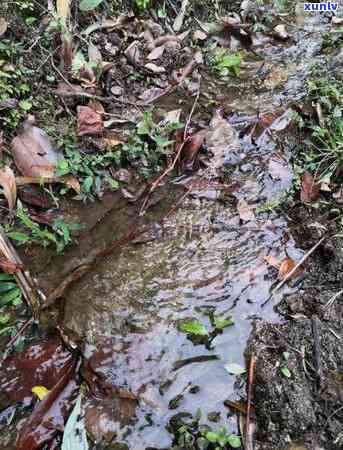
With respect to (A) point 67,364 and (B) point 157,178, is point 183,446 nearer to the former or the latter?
(A) point 67,364

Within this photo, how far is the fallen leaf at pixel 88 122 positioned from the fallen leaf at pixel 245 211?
134 cm

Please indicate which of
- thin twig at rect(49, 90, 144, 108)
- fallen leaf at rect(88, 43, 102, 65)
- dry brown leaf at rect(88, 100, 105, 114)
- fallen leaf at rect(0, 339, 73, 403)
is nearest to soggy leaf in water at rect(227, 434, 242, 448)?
fallen leaf at rect(0, 339, 73, 403)

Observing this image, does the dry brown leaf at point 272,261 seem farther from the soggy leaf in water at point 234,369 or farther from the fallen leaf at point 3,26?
the fallen leaf at point 3,26

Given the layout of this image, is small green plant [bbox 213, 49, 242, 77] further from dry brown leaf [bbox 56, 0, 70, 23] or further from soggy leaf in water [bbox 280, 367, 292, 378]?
soggy leaf in water [bbox 280, 367, 292, 378]

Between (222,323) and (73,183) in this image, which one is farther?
(73,183)

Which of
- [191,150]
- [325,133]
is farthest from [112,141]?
[325,133]

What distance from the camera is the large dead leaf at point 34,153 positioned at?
3326mm

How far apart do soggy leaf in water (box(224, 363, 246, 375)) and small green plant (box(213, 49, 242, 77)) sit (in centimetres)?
334

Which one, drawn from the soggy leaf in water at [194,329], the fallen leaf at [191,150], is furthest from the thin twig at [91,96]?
the soggy leaf in water at [194,329]

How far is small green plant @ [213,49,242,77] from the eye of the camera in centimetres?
476

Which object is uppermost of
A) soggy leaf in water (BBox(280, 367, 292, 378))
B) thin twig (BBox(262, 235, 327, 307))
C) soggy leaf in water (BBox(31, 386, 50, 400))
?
soggy leaf in water (BBox(31, 386, 50, 400))

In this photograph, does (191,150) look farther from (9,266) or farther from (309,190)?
(9,266)

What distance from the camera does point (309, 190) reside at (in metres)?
3.49

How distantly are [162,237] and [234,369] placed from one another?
1158 millimetres
